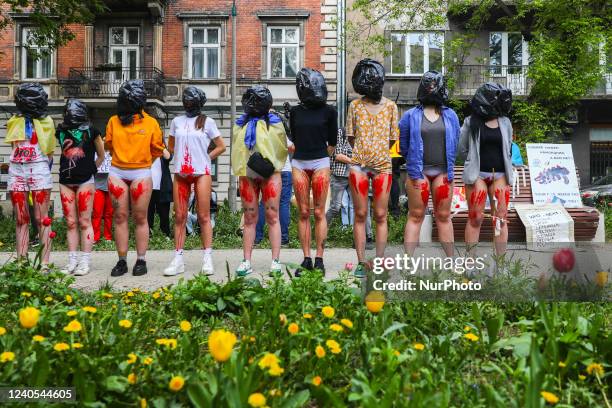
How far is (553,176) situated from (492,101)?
499 cm

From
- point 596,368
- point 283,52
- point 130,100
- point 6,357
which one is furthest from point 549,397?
point 283,52

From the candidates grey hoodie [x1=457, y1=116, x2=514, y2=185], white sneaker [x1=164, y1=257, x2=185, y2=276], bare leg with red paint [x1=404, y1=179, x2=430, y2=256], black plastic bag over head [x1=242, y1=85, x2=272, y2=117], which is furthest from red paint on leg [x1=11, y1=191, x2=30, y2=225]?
grey hoodie [x1=457, y1=116, x2=514, y2=185]

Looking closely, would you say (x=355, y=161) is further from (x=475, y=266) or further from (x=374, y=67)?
(x=475, y=266)

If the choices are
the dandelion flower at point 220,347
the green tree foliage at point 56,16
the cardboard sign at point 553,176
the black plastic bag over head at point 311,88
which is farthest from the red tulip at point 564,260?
the green tree foliage at point 56,16

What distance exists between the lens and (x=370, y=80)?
5.17 meters

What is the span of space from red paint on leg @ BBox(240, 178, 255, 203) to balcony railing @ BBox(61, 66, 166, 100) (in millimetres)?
17685

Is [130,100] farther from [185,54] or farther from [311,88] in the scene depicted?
[185,54]

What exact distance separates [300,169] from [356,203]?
0.63 m

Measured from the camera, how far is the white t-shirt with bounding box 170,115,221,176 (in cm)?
562

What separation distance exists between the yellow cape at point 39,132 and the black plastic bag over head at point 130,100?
799mm

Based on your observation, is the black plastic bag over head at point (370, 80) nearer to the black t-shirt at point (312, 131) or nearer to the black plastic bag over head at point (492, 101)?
the black t-shirt at point (312, 131)

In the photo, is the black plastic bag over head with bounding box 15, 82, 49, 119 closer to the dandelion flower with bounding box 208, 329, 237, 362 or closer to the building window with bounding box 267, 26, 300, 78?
the dandelion flower with bounding box 208, 329, 237, 362

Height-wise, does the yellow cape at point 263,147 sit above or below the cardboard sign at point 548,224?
above

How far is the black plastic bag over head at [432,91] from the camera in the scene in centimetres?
509
